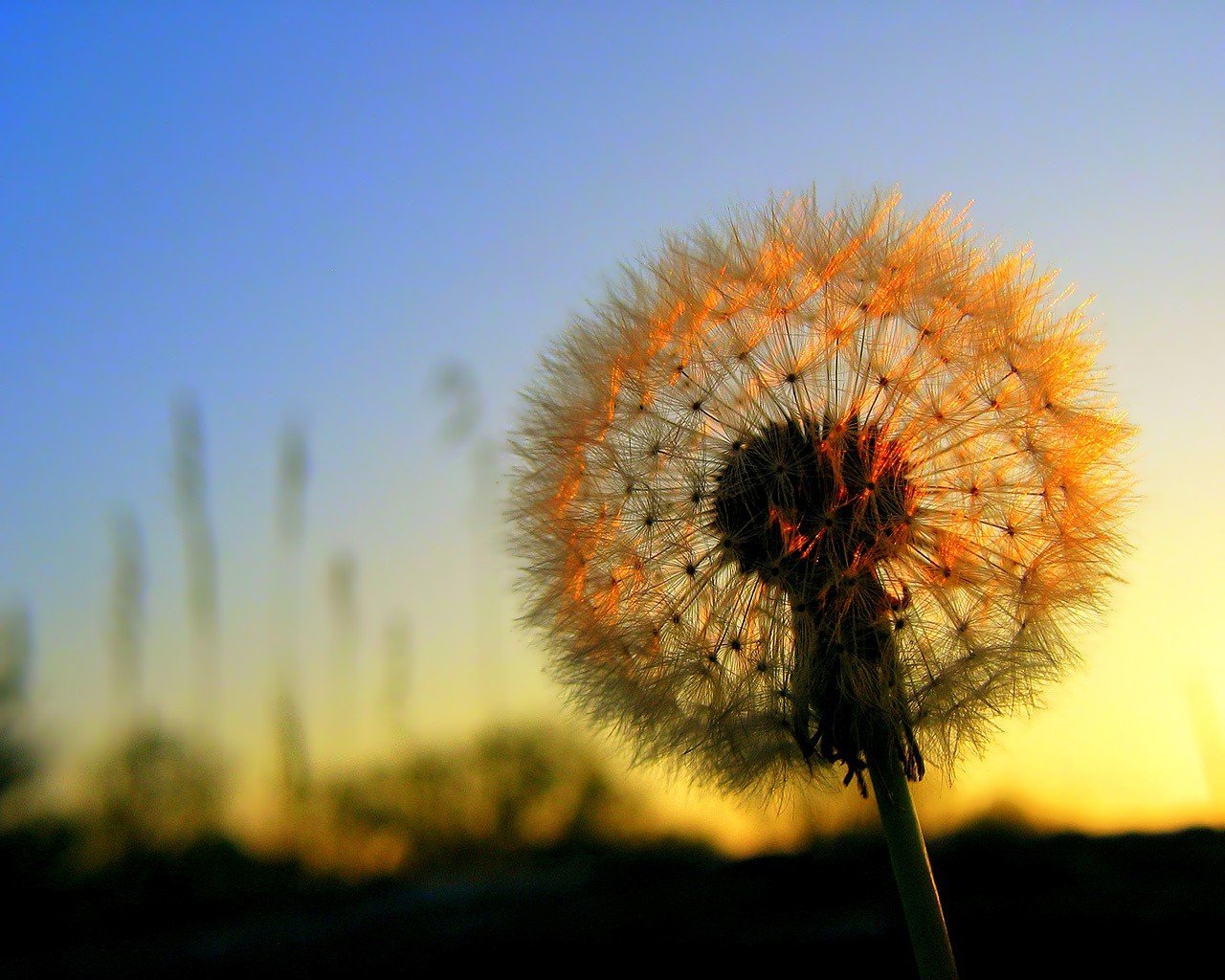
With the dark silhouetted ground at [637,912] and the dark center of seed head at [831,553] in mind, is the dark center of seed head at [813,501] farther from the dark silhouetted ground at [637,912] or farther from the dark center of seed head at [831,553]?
the dark silhouetted ground at [637,912]

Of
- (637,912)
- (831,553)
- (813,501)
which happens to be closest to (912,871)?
(831,553)

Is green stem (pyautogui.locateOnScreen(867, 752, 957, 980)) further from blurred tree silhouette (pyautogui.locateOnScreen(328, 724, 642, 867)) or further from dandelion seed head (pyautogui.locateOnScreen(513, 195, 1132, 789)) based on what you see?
blurred tree silhouette (pyautogui.locateOnScreen(328, 724, 642, 867))

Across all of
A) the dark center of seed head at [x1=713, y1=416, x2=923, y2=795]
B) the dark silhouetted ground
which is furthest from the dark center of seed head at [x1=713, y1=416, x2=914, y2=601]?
the dark silhouetted ground

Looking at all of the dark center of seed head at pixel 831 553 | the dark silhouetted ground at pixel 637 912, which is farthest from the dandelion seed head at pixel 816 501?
the dark silhouetted ground at pixel 637 912

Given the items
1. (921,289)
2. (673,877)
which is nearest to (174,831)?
(673,877)

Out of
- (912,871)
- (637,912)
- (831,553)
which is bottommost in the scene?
(637,912)

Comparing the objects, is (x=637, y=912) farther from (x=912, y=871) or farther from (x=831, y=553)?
(x=831, y=553)

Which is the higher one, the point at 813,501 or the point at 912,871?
the point at 813,501
